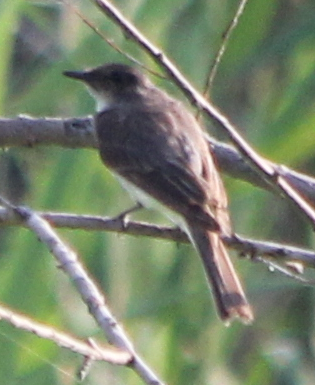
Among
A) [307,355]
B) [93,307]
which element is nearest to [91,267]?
[307,355]

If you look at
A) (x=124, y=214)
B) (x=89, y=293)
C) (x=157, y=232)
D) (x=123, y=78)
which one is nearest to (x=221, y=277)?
(x=157, y=232)

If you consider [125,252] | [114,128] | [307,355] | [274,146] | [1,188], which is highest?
[274,146]

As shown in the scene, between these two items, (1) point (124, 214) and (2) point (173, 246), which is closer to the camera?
(1) point (124, 214)

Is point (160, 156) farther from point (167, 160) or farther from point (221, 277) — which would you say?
point (221, 277)

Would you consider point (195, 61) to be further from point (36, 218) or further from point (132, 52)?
point (36, 218)

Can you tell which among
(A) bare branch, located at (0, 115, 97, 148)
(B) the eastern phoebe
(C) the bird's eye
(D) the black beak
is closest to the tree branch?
(B) the eastern phoebe

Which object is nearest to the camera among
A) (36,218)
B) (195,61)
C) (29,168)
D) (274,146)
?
(36,218)

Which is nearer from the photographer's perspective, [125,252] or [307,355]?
[125,252]

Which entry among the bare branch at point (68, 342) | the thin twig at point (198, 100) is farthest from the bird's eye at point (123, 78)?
the bare branch at point (68, 342)

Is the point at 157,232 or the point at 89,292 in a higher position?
the point at 89,292
